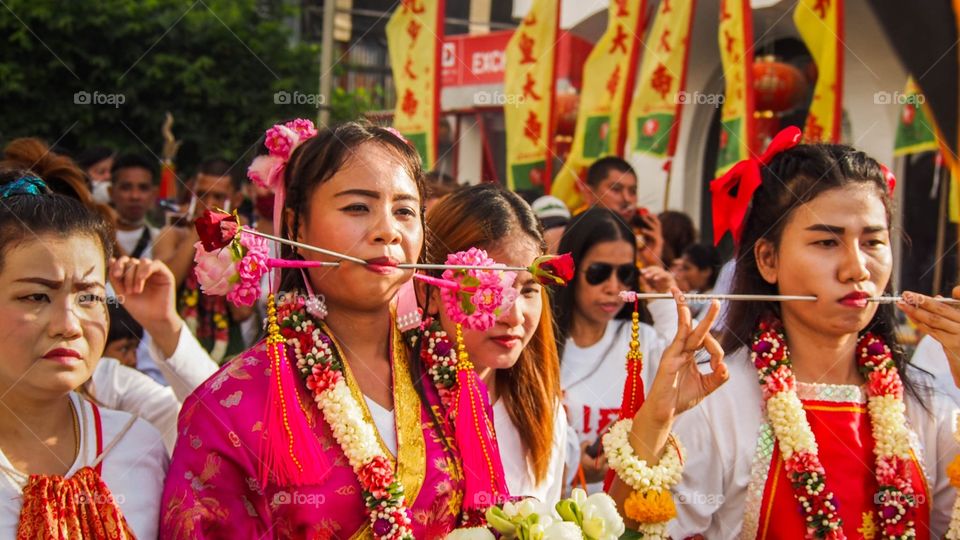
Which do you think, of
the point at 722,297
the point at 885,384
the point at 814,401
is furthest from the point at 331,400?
the point at 885,384

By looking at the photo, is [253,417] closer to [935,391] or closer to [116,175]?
[935,391]

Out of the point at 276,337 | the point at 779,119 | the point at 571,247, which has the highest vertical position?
the point at 779,119

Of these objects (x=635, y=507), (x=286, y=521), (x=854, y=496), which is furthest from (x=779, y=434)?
(x=286, y=521)

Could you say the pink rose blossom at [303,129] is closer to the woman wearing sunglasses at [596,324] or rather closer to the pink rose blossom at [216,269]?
the pink rose blossom at [216,269]

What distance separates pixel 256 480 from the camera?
1.94m

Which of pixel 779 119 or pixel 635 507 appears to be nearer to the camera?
pixel 635 507

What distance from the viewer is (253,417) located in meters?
1.99

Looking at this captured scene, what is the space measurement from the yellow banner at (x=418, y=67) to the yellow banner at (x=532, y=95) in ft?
1.95

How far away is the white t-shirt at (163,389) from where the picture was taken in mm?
2654

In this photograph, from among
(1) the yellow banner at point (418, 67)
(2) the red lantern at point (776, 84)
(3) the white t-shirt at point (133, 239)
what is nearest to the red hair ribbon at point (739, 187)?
(3) the white t-shirt at point (133, 239)

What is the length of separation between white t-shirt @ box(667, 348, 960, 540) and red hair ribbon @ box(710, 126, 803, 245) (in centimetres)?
39

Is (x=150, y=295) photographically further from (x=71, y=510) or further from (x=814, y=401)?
(x=814, y=401)

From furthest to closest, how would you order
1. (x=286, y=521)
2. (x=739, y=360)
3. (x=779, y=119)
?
(x=779, y=119) < (x=739, y=360) < (x=286, y=521)

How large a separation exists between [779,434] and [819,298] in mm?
343
